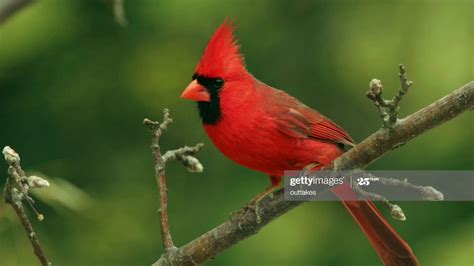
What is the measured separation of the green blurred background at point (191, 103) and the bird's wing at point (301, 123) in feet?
2.09

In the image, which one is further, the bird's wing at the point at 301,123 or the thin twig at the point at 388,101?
the bird's wing at the point at 301,123

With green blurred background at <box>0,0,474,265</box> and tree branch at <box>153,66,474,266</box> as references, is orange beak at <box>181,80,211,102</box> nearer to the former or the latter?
tree branch at <box>153,66,474,266</box>

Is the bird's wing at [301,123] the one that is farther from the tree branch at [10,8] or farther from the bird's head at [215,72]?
the tree branch at [10,8]

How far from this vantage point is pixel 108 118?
3330 mm

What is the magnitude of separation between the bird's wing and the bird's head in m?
0.14

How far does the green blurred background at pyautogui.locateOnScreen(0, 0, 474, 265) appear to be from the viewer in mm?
2865

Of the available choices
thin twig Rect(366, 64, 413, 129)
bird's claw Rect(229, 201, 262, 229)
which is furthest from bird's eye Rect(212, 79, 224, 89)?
thin twig Rect(366, 64, 413, 129)

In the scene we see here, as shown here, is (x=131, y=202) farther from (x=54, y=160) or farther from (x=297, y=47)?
(x=297, y=47)

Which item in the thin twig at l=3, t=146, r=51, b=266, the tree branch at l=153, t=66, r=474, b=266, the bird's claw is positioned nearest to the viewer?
the thin twig at l=3, t=146, r=51, b=266

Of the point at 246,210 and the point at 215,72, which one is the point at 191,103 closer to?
the point at 215,72

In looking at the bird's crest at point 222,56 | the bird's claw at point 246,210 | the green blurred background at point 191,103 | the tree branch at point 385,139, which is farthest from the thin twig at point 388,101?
the green blurred background at point 191,103

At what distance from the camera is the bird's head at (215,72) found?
214 cm

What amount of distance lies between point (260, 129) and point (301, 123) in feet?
0.44

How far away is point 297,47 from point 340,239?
0.79 meters
